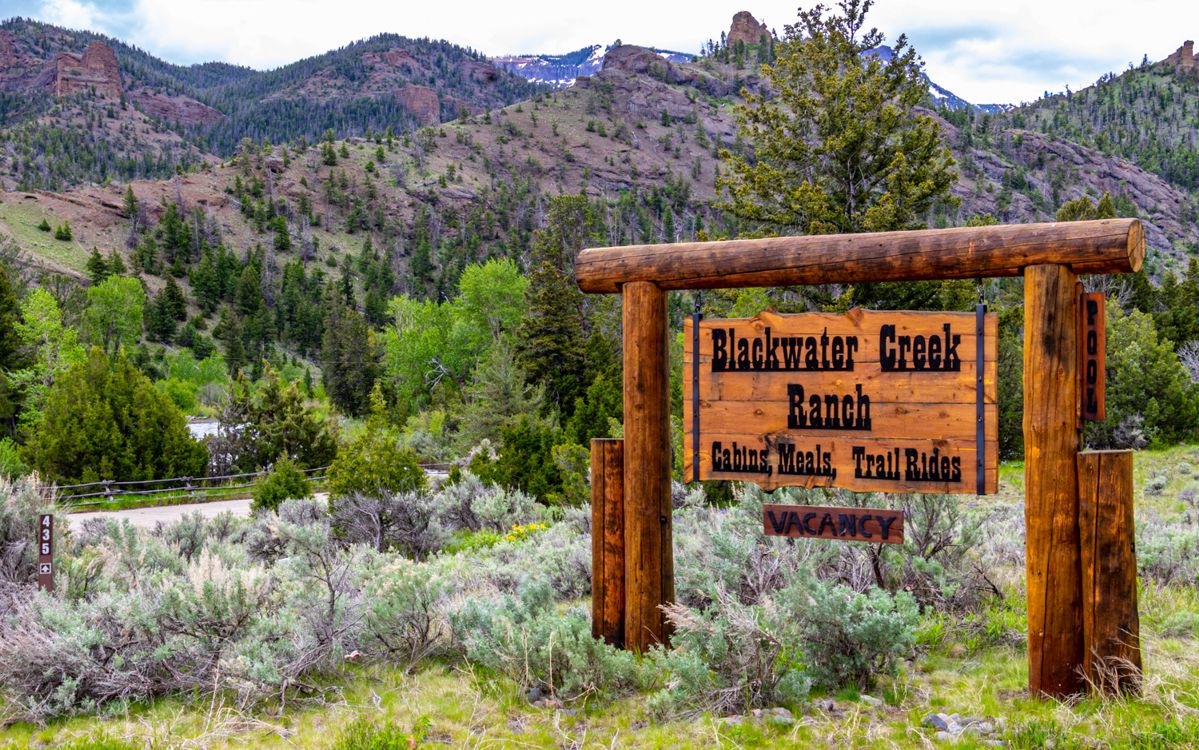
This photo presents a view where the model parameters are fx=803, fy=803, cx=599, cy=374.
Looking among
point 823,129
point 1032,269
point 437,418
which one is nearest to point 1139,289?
point 823,129

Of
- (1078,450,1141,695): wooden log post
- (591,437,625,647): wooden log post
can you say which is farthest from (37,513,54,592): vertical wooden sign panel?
(1078,450,1141,695): wooden log post

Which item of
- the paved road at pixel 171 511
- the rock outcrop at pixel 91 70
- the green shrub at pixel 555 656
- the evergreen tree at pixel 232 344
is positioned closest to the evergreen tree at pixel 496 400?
the paved road at pixel 171 511

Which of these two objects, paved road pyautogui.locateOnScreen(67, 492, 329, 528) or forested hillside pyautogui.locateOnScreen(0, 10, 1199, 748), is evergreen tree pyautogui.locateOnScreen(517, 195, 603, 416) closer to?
forested hillside pyautogui.locateOnScreen(0, 10, 1199, 748)

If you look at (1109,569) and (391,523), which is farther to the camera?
(391,523)

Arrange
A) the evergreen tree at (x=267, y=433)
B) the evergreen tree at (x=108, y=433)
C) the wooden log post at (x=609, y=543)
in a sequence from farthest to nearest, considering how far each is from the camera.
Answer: the evergreen tree at (x=267, y=433) < the evergreen tree at (x=108, y=433) < the wooden log post at (x=609, y=543)

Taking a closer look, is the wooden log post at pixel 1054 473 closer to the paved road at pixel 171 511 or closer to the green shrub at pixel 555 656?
the green shrub at pixel 555 656

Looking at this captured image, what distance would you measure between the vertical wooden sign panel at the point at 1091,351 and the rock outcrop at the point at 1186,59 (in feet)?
620

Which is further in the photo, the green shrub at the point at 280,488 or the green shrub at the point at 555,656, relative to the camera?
the green shrub at the point at 280,488

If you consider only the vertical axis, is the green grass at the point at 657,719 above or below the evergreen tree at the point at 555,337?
below

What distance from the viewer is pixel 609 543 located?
15.0 feet

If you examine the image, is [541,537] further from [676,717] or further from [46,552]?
[676,717]

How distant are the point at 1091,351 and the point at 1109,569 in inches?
38.1

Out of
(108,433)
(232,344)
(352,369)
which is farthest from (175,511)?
(232,344)

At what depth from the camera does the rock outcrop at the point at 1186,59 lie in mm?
150000
